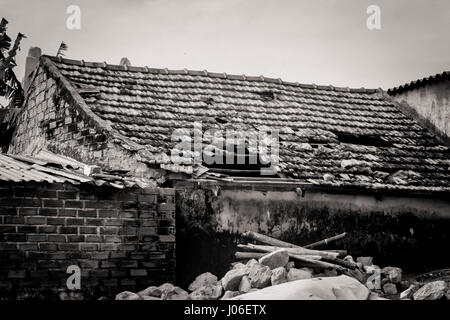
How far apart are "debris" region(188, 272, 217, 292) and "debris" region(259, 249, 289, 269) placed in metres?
1.10

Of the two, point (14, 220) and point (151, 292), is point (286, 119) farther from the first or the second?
point (14, 220)

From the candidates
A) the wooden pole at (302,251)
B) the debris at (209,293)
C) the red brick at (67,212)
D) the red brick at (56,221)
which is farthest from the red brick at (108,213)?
the wooden pole at (302,251)

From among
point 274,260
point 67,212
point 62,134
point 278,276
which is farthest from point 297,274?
point 62,134

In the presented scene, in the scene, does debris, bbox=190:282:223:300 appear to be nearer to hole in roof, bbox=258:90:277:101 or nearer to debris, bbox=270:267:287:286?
debris, bbox=270:267:287:286

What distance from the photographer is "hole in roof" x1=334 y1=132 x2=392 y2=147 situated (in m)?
13.7

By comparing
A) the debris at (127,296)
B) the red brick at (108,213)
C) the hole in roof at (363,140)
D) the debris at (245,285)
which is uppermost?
the hole in roof at (363,140)

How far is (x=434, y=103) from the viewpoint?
1543 centimetres

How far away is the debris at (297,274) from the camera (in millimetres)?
8531

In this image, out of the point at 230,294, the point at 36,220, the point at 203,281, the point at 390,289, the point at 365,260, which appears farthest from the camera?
the point at 365,260

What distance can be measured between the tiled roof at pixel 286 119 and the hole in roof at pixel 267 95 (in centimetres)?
3

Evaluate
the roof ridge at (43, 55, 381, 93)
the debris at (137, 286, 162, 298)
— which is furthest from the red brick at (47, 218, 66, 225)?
the roof ridge at (43, 55, 381, 93)

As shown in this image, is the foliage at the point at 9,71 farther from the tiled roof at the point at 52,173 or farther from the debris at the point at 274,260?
the debris at the point at 274,260

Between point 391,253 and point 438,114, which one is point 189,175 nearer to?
point 391,253

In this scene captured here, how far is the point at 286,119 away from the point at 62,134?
4982mm
